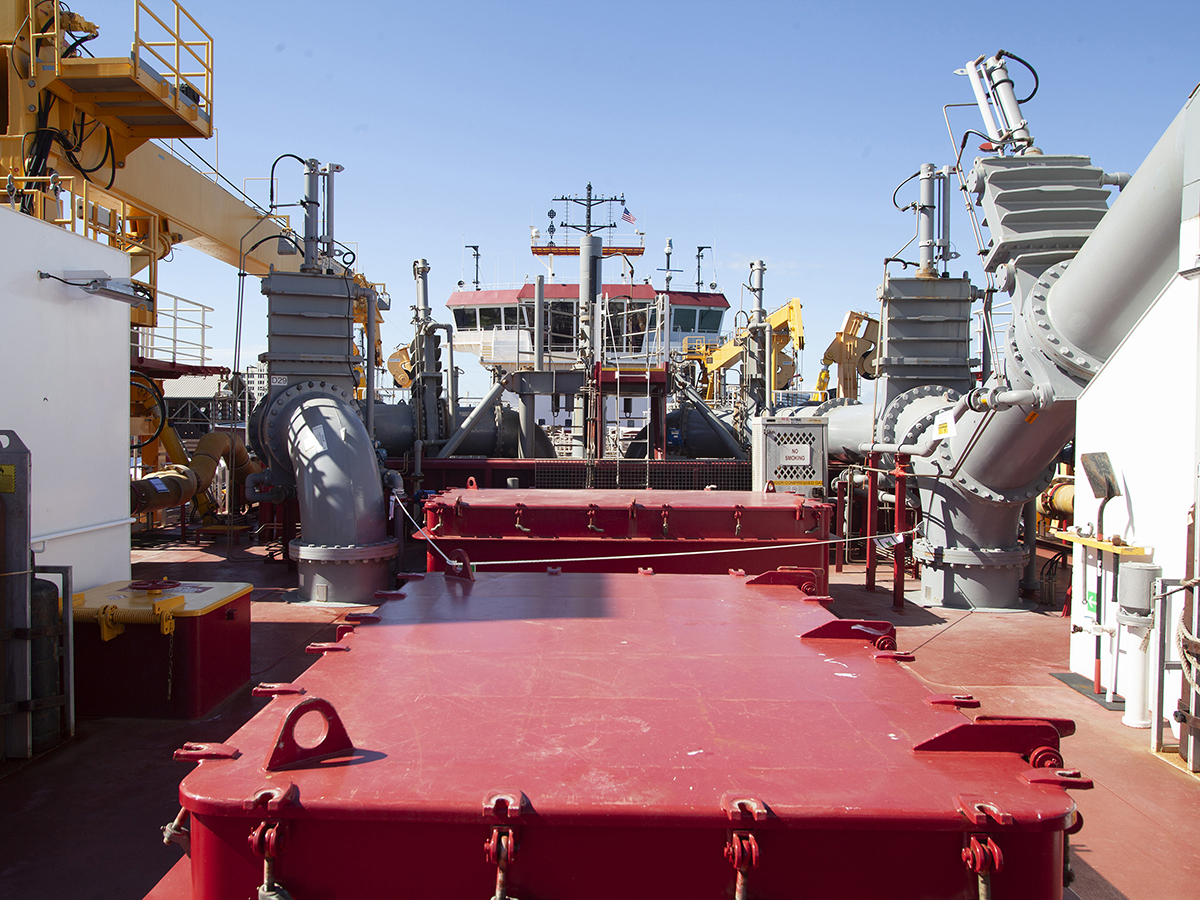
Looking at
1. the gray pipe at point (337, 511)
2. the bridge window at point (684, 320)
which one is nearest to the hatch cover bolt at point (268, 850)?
the gray pipe at point (337, 511)

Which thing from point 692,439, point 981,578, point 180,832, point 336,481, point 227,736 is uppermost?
point 692,439

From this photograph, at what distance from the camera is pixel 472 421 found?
13594mm

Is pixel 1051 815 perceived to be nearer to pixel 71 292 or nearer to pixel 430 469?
pixel 71 292

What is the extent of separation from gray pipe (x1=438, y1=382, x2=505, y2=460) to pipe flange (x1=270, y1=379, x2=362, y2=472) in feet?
11.1

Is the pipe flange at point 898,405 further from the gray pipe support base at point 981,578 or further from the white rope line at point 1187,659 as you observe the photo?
the white rope line at point 1187,659

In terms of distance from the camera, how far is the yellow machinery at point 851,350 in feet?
59.1

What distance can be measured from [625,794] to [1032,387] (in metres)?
6.18

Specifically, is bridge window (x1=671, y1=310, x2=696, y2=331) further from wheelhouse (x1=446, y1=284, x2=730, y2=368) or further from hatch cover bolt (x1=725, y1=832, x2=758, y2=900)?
hatch cover bolt (x1=725, y1=832, x2=758, y2=900)

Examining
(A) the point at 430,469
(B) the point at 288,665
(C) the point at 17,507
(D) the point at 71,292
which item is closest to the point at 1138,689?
(B) the point at 288,665

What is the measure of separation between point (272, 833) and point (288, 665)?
17.0 ft

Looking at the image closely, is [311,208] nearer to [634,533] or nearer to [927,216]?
[634,533]

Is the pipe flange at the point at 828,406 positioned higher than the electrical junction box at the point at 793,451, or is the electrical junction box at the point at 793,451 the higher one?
the pipe flange at the point at 828,406

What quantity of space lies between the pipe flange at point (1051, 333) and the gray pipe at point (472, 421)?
9.07m

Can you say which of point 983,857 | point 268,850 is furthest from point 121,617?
point 983,857
